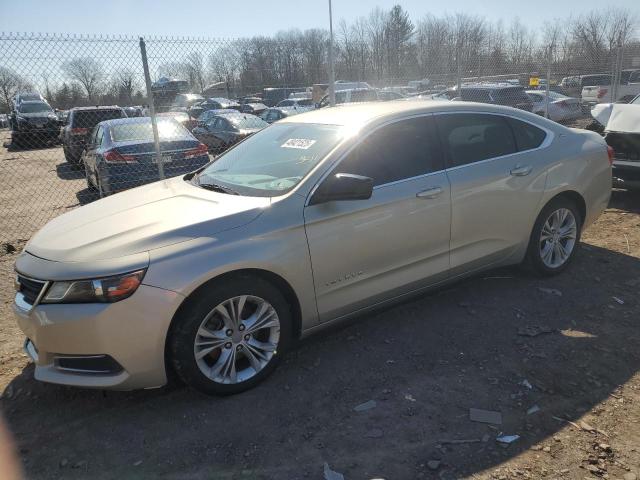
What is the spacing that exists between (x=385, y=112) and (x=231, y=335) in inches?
78.4

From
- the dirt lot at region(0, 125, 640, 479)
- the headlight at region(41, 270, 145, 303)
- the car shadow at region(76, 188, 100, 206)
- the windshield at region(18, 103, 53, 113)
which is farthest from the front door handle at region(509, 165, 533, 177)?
the windshield at region(18, 103, 53, 113)

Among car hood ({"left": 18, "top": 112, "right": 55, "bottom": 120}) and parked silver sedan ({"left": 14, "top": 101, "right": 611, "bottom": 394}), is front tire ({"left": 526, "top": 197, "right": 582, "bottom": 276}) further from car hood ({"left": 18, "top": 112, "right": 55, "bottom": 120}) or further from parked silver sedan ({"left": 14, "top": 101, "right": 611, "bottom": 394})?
car hood ({"left": 18, "top": 112, "right": 55, "bottom": 120})

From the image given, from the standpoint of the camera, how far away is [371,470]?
2461 millimetres

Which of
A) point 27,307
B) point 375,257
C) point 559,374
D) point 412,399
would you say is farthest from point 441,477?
point 27,307

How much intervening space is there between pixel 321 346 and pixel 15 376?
83.1 inches

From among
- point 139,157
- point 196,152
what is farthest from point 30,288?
point 196,152

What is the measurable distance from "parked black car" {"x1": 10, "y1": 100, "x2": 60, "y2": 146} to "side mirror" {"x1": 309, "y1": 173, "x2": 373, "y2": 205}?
2136cm

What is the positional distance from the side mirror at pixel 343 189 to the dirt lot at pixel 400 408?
1.11 m

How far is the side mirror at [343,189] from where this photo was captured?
3172 millimetres

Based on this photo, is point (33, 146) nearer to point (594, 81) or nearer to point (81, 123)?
point (81, 123)

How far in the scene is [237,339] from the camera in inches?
120

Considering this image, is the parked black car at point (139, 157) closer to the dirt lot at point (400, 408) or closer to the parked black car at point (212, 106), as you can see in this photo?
the dirt lot at point (400, 408)

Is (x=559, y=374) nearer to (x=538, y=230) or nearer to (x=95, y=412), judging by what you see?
(x=538, y=230)

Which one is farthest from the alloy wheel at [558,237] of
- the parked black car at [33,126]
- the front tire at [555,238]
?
the parked black car at [33,126]
